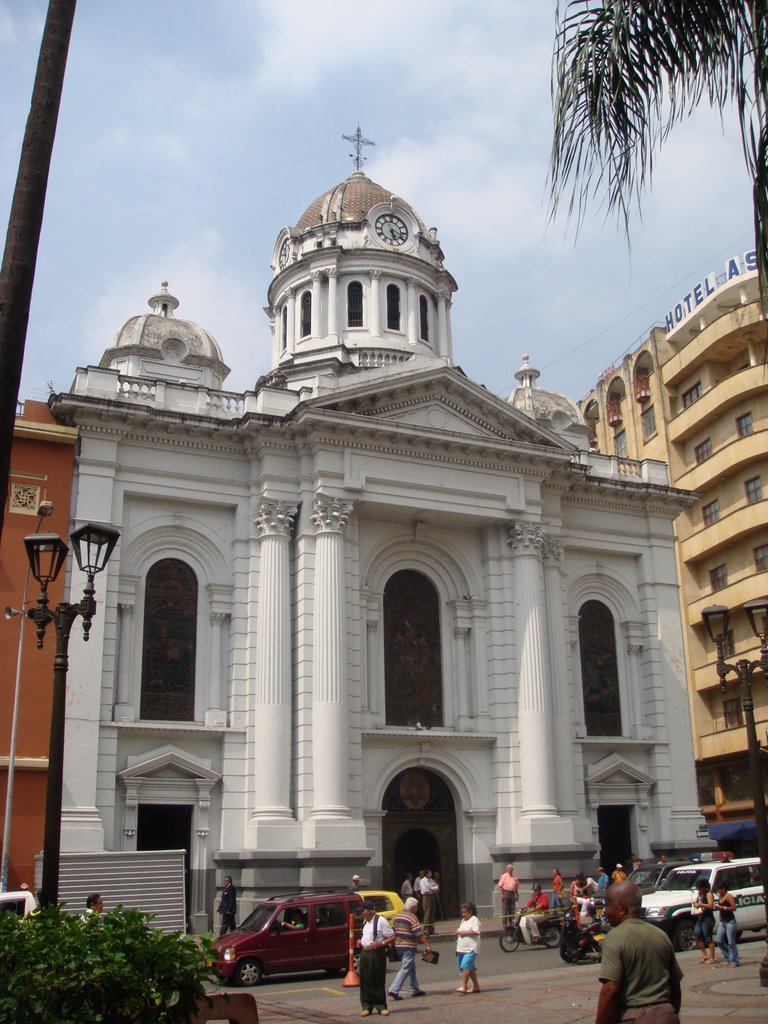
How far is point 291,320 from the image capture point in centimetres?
4097

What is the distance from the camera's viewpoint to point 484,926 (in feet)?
88.8

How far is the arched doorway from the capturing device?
96.9ft

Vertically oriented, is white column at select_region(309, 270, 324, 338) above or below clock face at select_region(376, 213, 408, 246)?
below

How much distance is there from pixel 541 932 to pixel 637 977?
1855 centimetres

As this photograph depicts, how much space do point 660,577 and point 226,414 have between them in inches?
601

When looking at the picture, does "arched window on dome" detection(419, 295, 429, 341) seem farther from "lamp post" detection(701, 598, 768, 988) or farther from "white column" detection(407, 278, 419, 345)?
"lamp post" detection(701, 598, 768, 988)

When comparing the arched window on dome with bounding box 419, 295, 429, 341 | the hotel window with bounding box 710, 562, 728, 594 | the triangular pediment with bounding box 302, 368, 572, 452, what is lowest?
the hotel window with bounding box 710, 562, 728, 594

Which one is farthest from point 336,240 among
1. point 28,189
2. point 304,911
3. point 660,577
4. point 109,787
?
point 28,189

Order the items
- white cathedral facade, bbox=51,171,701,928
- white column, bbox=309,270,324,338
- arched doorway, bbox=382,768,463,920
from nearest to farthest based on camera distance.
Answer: white cathedral facade, bbox=51,171,701,928, arched doorway, bbox=382,768,463,920, white column, bbox=309,270,324,338

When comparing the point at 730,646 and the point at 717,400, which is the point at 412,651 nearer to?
the point at 730,646

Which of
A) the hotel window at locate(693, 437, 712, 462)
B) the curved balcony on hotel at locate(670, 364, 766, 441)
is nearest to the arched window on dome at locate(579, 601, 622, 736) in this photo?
the curved balcony on hotel at locate(670, 364, 766, 441)

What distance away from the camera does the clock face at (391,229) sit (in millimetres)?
41094

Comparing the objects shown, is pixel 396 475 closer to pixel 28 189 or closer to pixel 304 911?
pixel 304 911

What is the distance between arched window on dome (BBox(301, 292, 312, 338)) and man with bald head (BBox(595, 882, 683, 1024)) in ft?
116
